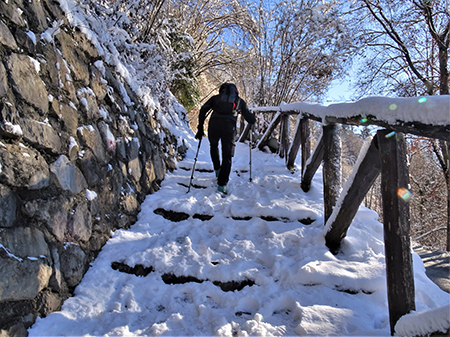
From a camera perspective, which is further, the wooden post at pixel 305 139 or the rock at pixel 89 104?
the wooden post at pixel 305 139

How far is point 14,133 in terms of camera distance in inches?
71.9

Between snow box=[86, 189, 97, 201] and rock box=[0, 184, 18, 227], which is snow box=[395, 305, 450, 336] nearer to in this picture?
rock box=[0, 184, 18, 227]

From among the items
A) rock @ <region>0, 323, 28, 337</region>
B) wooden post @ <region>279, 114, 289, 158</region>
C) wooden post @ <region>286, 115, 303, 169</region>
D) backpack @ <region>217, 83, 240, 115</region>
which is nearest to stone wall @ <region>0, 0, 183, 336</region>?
rock @ <region>0, 323, 28, 337</region>

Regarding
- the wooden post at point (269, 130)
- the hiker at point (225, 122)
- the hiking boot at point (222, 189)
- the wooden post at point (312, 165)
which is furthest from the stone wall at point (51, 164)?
the wooden post at point (269, 130)

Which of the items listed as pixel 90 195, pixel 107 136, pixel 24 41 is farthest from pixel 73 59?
pixel 90 195

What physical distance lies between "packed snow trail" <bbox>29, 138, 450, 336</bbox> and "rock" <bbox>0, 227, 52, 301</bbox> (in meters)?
0.26

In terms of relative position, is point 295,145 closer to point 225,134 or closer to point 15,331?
point 225,134

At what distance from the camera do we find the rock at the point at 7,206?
1.67 m

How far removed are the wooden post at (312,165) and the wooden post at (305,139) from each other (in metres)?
0.47

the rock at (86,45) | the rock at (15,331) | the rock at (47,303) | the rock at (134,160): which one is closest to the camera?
the rock at (15,331)

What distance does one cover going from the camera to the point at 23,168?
1.86 meters

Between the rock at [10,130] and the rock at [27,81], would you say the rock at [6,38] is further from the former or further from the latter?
the rock at [10,130]

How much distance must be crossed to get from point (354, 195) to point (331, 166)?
30.6 inches

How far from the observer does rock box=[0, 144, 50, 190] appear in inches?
68.4
